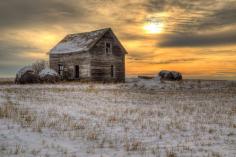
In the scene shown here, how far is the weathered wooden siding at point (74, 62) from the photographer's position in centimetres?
3717

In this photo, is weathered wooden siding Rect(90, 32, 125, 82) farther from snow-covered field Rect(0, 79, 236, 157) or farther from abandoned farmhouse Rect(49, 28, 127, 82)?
snow-covered field Rect(0, 79, 236, 157)

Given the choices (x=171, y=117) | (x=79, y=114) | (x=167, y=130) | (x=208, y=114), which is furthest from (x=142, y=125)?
(x=208, y=114)

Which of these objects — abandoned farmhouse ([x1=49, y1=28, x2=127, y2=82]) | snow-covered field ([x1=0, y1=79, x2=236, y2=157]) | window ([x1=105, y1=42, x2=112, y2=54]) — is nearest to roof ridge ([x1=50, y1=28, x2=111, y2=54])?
abandoned farmhouse ([x1=49, y1=28, x2=127, y2=82])

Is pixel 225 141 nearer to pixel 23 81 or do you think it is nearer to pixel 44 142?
pixel 44 142

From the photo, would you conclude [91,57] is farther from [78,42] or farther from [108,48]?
[78,42]

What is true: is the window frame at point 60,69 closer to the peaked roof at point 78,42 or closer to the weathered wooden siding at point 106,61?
the peaked roof at point 78,42

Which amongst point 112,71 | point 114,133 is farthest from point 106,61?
point 114,133

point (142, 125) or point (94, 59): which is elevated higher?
point (94, 59)

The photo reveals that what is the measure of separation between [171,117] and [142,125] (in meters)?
2.22

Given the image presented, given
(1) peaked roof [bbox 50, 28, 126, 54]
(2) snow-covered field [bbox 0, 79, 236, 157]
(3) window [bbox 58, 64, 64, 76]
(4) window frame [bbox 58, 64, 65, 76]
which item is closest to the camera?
(2) snow-covered field [bbox 0, 79, 236, 157]

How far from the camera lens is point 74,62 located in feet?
127

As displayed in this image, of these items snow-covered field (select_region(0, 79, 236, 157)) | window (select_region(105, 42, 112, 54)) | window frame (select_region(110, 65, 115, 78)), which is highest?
window (select_region(105, 42, 112, 54))

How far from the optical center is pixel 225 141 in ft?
27.9

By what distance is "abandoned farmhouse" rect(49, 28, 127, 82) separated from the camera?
37.3 meters
